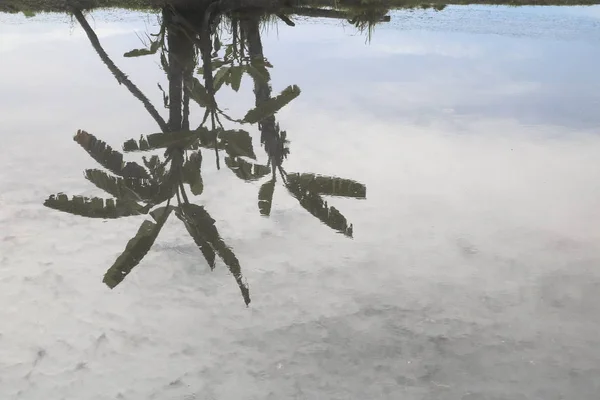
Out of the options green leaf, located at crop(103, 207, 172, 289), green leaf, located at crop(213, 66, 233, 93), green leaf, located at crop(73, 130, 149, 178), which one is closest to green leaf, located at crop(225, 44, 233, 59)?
green leaf, located at crop(213, 66, 233, 93)

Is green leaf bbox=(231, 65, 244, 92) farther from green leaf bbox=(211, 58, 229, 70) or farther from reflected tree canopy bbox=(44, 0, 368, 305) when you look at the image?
green leaf bbox=(211, 58, 229, 70)

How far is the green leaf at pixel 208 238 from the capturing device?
82.7 inches

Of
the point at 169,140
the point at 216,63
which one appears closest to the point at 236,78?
the point at 216,63

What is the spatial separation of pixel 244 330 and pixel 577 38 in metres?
4.50

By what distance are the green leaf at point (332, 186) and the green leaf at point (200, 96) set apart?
2.59ft

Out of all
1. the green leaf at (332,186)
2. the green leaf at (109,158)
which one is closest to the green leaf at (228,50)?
the green leaf at (109,158)

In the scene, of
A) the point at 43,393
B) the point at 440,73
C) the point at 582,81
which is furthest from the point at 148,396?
the point at 582,81

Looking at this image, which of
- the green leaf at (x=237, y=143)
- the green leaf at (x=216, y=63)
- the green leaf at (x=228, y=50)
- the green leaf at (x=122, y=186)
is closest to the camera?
the green leaf at (x=122, y=186)

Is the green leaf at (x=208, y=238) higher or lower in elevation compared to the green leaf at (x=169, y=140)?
lower

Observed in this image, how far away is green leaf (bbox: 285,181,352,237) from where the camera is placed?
236cm

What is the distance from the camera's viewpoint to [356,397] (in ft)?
5.15

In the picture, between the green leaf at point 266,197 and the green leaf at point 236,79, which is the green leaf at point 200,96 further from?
→ the green leaf at point 266,197

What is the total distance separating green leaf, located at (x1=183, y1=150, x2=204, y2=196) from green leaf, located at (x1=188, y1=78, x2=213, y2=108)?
30 cm

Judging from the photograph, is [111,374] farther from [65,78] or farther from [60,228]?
[65,78]
